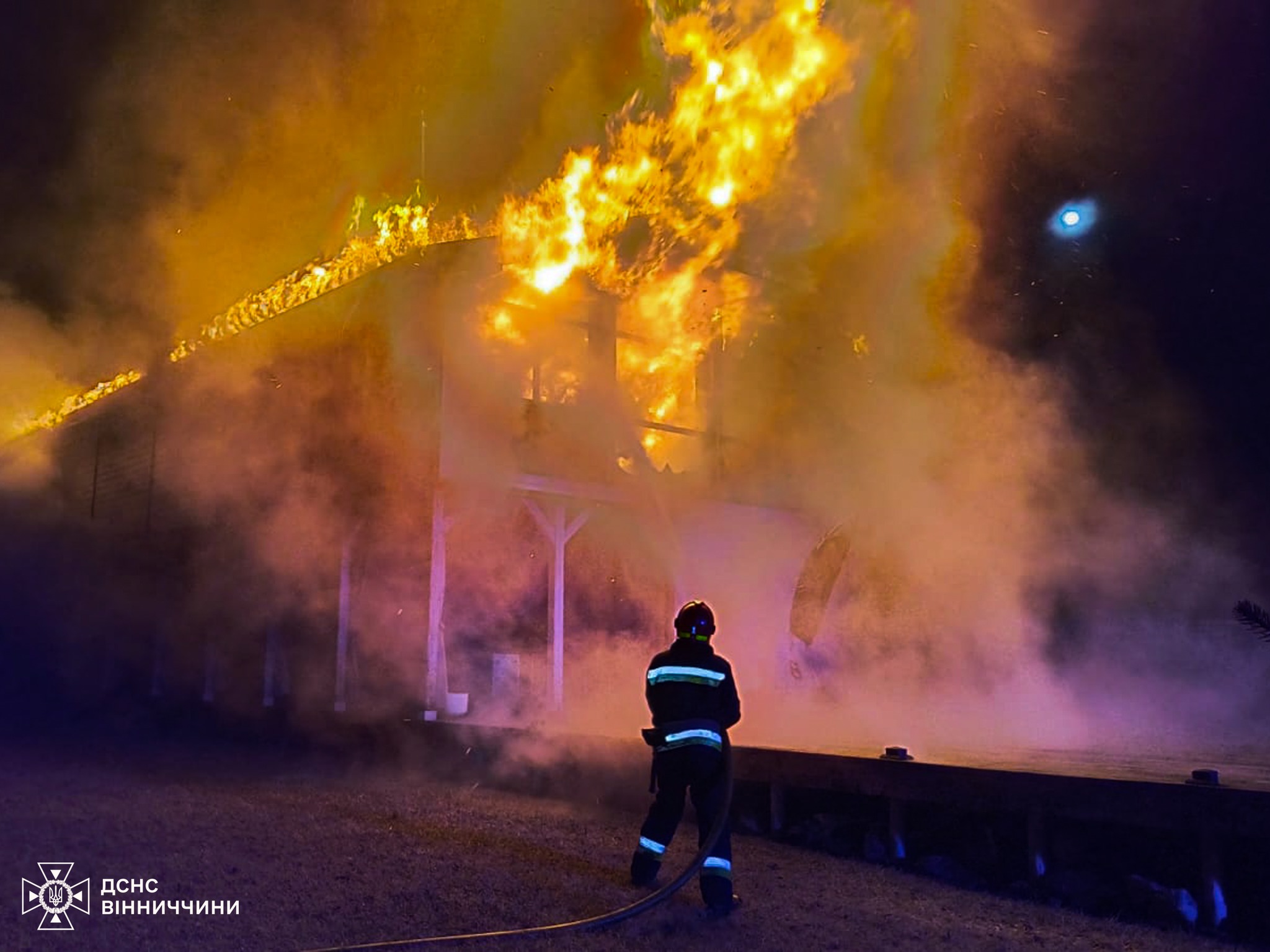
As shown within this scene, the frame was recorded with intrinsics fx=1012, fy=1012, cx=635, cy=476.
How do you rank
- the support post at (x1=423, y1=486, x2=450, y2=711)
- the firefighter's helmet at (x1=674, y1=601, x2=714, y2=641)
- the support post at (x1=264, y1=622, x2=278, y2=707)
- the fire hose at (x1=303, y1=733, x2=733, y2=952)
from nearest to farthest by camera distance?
the fire hose at (x1=303, y1=733, x2=733, y2=952)
the firefighter's helmet at (x1=674, y1=601, x2=714, y2=641)
the support post at (x1=423, y1=486, x2=450, y2=711)
the support post at (x1=264, y1=622, x2=278, y2=707)

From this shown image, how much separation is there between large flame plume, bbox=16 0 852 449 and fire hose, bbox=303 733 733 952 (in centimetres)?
883

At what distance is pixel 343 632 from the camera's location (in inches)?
535

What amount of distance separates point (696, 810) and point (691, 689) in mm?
677

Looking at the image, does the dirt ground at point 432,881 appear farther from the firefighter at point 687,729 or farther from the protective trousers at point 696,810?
the firefighter at point 687,729

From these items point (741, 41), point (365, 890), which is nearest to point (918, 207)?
point (741, 41)

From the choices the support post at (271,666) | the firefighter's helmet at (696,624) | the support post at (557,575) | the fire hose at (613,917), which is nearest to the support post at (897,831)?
the fire hose at (613,917)

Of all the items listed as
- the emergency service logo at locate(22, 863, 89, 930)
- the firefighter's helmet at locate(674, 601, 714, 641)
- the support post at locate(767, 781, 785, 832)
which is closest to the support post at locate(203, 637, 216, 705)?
the emergency service logo at locate(22, 863, 89, 930)

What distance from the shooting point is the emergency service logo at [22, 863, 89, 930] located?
4.98 metres

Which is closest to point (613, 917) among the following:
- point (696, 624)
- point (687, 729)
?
point (687, 729)

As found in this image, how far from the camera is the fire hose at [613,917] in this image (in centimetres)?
462

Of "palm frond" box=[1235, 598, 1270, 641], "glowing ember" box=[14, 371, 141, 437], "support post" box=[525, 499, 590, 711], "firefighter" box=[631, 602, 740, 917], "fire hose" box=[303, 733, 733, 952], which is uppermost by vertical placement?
"glowing ember" box=[14, 371, 141, 437]

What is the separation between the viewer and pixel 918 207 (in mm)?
15211

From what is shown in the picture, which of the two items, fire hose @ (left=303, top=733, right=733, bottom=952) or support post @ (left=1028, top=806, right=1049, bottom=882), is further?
support post @ (left=1028, top=806, right=1049, bottom=882)

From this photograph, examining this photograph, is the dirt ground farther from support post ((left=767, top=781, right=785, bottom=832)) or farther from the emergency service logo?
support post ((left=767, top=781, right=785, bottom=832))
